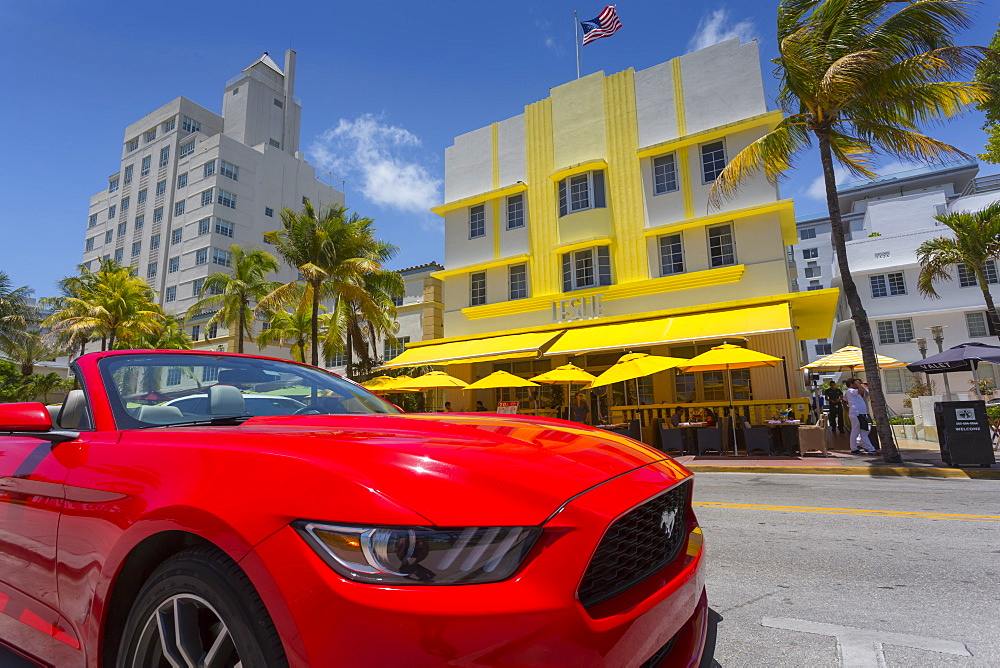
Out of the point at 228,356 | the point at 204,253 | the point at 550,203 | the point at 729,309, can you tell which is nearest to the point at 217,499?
the point at 228,356

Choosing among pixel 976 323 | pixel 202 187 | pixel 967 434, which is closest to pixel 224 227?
pixel 202 187

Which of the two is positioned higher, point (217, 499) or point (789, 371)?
point (789, 371)

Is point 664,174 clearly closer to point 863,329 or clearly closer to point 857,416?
point 863,329

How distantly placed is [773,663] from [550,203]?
20474 mm

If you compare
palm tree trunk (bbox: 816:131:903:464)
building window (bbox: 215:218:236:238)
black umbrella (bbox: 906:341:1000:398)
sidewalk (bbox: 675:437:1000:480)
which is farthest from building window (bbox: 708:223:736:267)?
building window (bbox: 215:218:236:238)

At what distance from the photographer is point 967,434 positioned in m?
10.2

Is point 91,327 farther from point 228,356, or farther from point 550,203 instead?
point 228,356

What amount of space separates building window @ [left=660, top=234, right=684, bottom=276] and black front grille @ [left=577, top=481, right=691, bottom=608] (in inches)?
719

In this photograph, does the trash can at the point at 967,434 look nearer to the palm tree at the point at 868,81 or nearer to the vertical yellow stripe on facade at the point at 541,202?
the palm tree at the point at 868,81

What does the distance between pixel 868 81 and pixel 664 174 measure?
8138 mm

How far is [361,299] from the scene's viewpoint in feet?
73.6

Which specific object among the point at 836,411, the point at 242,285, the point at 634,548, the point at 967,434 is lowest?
the point at 967,434

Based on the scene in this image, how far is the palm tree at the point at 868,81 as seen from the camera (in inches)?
452

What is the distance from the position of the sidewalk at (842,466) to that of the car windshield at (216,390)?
10.3 metres
